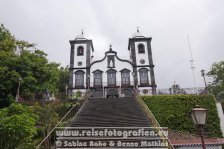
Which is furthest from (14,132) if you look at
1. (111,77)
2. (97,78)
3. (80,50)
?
(80,50)

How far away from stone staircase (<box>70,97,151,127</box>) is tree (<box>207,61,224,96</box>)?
15564 mm

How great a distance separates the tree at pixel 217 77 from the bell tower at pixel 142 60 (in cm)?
685

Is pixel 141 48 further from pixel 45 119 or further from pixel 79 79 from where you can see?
pixel 45 119

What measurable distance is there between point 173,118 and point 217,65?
1472cm

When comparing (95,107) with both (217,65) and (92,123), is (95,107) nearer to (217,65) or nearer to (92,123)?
(92,123)

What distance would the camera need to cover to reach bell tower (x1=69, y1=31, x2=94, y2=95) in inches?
1169

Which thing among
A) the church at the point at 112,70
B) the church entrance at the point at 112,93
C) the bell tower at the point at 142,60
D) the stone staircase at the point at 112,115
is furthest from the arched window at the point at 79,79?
the stone staircase at the point at 112,115

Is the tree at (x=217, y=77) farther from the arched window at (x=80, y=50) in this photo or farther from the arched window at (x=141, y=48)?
the arched window at (x=80, y=50)

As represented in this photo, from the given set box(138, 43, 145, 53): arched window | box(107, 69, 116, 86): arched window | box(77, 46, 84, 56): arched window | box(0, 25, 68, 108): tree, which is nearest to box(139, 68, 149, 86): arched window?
box(138, 43, 145, 53): arched window

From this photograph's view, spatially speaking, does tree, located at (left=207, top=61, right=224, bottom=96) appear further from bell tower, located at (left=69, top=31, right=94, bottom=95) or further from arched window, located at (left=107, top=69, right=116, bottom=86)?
bell tower, located at (left=69, top=31, right=94, bottom=95)

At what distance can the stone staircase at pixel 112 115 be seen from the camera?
37.5ft

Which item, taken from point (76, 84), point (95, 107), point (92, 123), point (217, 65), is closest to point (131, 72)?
point (76, 84)

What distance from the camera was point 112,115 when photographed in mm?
12953

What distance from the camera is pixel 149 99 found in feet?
63.8
